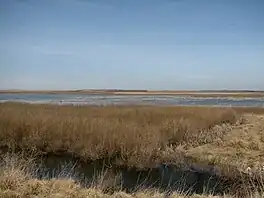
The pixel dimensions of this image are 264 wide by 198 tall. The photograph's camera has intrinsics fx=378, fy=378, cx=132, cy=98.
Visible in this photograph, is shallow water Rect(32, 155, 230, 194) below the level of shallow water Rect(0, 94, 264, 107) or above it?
below

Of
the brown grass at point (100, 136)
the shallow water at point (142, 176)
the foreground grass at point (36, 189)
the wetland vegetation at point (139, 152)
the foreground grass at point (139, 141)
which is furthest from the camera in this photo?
the brown grass at point (100, 136)

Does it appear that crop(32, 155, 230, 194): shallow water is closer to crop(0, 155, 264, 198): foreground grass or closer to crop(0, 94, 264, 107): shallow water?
crop(0, 155, 264, 198): foreground grass

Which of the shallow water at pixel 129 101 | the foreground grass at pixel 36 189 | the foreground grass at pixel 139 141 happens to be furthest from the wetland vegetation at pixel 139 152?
Result: the shallow water at pixel 129 101

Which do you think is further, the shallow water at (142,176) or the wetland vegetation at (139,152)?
the wetland vegetation at (139,152)

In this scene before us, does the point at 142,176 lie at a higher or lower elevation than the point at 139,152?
lower

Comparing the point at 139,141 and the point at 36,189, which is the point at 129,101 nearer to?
the point at 139,141

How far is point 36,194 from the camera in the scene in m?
7.42

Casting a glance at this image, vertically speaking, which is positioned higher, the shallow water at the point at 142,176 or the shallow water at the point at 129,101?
the shallow water at the point at 129,101

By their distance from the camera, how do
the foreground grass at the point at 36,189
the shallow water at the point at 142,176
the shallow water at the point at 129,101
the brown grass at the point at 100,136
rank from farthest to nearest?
1. the shallow water at the point at 129,101
2. the brown grass at the point at 100,136
3. the shallow water at the point at 142,176
4. the foreground grass at the point at 36,189

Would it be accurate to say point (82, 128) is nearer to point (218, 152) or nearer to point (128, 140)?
point (128, 140)

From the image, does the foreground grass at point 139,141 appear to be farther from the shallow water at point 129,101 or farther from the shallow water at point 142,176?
the shallow water at point 129,101

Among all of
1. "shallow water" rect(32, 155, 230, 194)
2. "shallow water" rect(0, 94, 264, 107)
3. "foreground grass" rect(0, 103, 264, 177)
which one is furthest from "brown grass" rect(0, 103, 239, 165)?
"shallow water" rect(0, 94, 264, 107)

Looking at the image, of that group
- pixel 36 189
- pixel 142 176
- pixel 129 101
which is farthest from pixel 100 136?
pixel 129 101

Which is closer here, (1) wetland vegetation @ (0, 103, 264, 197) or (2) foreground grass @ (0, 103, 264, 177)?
(1) wetland vegetation @ (0, 103, 264, 197)
